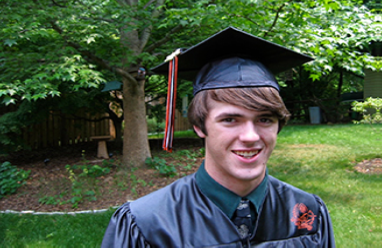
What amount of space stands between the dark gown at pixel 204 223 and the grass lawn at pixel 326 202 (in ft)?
7.49

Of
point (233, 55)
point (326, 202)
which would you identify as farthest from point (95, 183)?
point (233, 55)

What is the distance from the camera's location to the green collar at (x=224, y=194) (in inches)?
57.4

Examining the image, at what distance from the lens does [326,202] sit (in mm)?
4531

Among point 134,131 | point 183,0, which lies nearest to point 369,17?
point 183,0

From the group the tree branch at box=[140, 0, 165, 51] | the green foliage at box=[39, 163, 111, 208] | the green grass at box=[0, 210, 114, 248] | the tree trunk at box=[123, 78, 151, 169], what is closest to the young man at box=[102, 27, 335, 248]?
the green grass at box=[0, 210, 114, 248]

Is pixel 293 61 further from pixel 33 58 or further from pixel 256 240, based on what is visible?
pixel 33 58

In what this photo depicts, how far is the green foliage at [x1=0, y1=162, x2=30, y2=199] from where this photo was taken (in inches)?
210

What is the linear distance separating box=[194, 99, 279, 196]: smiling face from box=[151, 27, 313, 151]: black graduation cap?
0.14 metres

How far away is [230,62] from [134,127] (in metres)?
4.98

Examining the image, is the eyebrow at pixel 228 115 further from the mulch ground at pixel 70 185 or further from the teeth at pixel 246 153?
the mulch ground at pixel 70 185

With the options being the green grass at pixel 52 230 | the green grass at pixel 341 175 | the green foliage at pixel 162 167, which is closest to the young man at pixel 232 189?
the green grass at pixel 341 175

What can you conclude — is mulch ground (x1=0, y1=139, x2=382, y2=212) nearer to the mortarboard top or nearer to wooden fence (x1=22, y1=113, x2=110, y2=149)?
wooden fence (x1=22, y1=113, x2=110, y2=149)

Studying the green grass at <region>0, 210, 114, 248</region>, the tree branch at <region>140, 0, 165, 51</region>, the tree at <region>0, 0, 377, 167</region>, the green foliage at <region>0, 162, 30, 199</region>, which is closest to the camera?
the green grass at <region>0, 210, 114, 248</region>

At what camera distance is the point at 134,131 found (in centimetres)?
640
